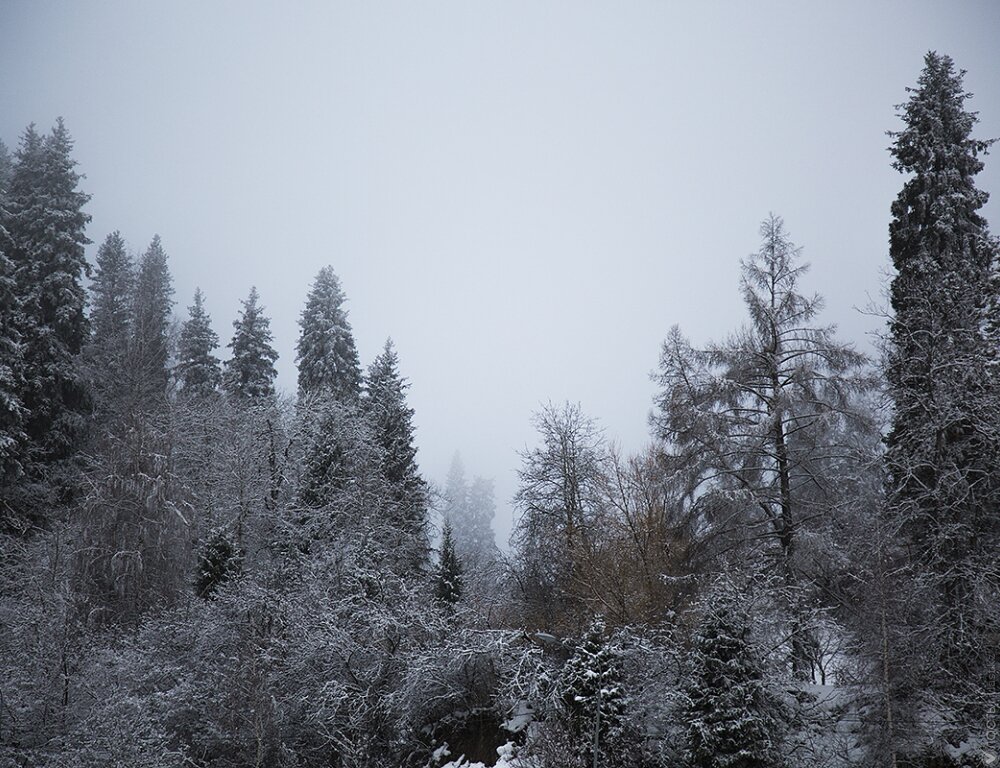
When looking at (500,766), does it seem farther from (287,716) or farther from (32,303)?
(32,303)

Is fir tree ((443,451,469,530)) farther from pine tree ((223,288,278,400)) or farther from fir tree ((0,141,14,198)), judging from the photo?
fir tree ((0,141,14,198))

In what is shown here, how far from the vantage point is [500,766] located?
12805mm

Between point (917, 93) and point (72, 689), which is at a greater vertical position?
point (917, 93)

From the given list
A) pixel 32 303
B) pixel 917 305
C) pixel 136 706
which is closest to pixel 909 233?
pixel 917 305

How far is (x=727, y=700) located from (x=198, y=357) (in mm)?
31877

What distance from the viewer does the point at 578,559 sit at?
1681 cm

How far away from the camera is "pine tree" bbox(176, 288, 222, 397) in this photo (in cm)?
3241

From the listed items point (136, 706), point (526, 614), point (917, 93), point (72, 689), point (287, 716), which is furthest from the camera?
point (526, 614)

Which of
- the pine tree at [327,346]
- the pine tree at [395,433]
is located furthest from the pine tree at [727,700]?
the pine tree at [327,346]

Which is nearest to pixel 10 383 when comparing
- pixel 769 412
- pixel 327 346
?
pixel 327 346

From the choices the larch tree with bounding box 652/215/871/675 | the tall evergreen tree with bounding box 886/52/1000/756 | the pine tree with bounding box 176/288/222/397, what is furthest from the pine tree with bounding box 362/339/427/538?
the tall evergreen tree with bounding box 886/52/1000/756

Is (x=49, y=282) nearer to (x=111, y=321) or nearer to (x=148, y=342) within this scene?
(x=148, y=342)

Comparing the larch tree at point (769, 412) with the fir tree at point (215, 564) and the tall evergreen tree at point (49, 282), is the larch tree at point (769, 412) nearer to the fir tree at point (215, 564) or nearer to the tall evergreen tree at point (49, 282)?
the fir tree at point (215, 564)

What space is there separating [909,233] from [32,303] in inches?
1219
